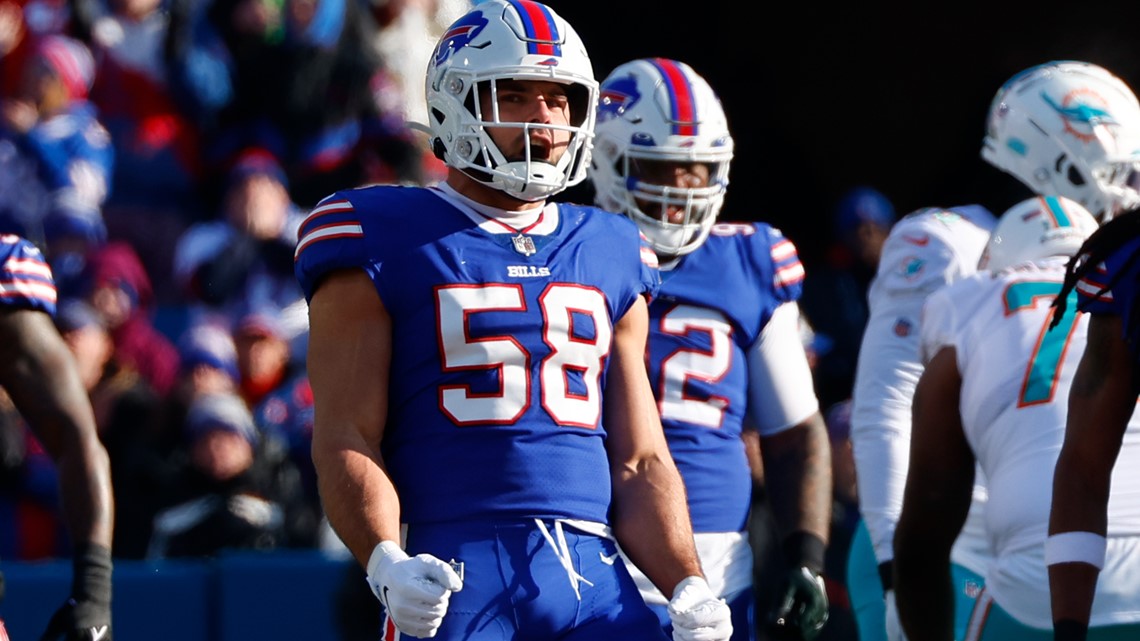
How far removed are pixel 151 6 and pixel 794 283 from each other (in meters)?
5.60

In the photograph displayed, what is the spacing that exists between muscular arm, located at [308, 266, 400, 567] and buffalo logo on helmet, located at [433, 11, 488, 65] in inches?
21.5

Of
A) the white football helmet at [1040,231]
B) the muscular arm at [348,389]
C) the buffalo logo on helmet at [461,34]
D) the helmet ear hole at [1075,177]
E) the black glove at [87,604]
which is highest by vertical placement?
the buffalo logo on helmet at [461,34]

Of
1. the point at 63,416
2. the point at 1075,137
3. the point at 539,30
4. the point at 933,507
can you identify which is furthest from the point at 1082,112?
the point at 63,416

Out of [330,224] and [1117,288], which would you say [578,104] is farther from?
[1117,288]

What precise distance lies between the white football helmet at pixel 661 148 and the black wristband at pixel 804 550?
789mm

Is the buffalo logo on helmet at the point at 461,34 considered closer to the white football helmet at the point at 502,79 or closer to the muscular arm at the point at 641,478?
the white football helmet at the point at 502,79

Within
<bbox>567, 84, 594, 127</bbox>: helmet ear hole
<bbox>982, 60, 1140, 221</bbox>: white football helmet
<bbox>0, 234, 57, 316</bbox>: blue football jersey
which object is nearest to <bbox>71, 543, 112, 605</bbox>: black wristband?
<bbox>0, 234, 57, 316</bbox>: blue football jersey

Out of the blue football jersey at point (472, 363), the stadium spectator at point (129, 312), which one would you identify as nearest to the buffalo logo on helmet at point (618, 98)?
the blue football jersey at point (472, 363)

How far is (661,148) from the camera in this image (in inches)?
200

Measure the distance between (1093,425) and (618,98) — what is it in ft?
6.71

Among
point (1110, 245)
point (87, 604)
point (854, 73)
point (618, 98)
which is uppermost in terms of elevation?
point (1110, 245)

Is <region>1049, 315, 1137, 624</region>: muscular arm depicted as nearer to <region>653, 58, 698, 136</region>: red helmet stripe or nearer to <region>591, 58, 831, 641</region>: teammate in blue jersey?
<region>591, 58, 831, 641</region>: teammate in blue jersey

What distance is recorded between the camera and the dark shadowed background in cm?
1088

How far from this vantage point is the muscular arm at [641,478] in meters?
3.58
